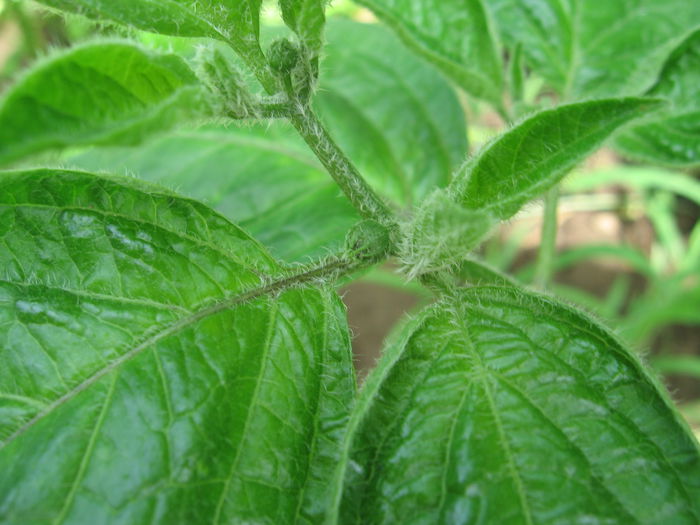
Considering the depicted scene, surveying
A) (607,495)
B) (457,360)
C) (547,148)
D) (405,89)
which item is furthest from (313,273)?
(405,89)

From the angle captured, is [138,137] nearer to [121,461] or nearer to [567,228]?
[121,461]

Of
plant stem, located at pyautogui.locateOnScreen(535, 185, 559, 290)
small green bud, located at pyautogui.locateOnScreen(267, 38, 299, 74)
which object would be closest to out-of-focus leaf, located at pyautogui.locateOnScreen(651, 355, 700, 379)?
plant stem, located at pyautogui.locateOnScreen(535, 185, 559, 290)

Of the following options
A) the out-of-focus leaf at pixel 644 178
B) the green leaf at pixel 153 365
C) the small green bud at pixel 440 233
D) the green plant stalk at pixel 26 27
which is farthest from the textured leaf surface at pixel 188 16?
the out-of-focus leaf at pixel 644 178

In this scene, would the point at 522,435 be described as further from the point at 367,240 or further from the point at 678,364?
the point at 678,364

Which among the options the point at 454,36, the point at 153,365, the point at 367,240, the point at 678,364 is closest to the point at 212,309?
the point at 153,365

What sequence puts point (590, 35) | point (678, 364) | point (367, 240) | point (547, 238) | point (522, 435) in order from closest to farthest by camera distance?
1. point (522, 435)
2. point (367, 240)
3. point (590, 35)
4. point (547, 238)
5. point (678, 364)

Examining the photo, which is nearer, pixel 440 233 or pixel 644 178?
pixel 440 233
